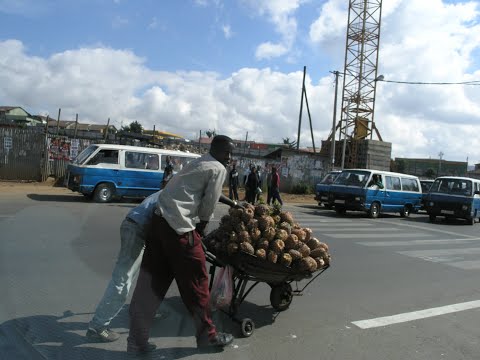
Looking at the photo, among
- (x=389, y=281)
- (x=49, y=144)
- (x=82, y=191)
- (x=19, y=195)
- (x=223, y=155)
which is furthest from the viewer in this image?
(x=49, y=144)

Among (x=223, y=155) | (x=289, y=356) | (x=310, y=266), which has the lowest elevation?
(x=289, y=356)

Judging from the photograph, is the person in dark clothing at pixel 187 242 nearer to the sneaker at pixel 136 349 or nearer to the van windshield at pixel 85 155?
the sneaker at pixel 136 349

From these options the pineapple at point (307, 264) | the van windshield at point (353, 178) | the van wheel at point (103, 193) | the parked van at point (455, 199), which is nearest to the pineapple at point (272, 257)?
the pineapple at point (307, 264)

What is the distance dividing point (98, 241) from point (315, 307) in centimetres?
440

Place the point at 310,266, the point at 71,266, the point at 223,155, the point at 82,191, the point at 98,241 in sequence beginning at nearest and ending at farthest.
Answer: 1. the point at 223,155
2. the point at 310,266
3. the point at 71,266
4. the point at 98,241
5. the point at 82,191

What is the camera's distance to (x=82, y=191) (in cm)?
1417

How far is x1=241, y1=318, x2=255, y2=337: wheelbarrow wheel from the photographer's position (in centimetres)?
416

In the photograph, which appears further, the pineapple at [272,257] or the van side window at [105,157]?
the van side window at [105,157]

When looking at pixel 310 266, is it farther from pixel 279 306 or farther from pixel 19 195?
pixel 19 195

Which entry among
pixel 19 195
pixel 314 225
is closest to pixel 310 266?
pixel 314 225

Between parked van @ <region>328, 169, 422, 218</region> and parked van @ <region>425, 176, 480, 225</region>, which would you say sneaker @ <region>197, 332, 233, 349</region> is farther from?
parked van @ <region>425, 176, 480, 225</region>

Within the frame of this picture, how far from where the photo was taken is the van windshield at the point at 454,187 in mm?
17828

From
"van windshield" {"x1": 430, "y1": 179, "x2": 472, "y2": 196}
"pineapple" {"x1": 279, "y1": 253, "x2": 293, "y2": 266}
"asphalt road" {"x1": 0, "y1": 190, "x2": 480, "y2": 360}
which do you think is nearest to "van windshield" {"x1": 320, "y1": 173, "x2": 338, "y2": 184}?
"van windshield" {"x1": 430, "y1": 179, "x2": 472, "y2": 196}

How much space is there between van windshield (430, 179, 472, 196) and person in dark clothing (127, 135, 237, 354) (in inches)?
655
